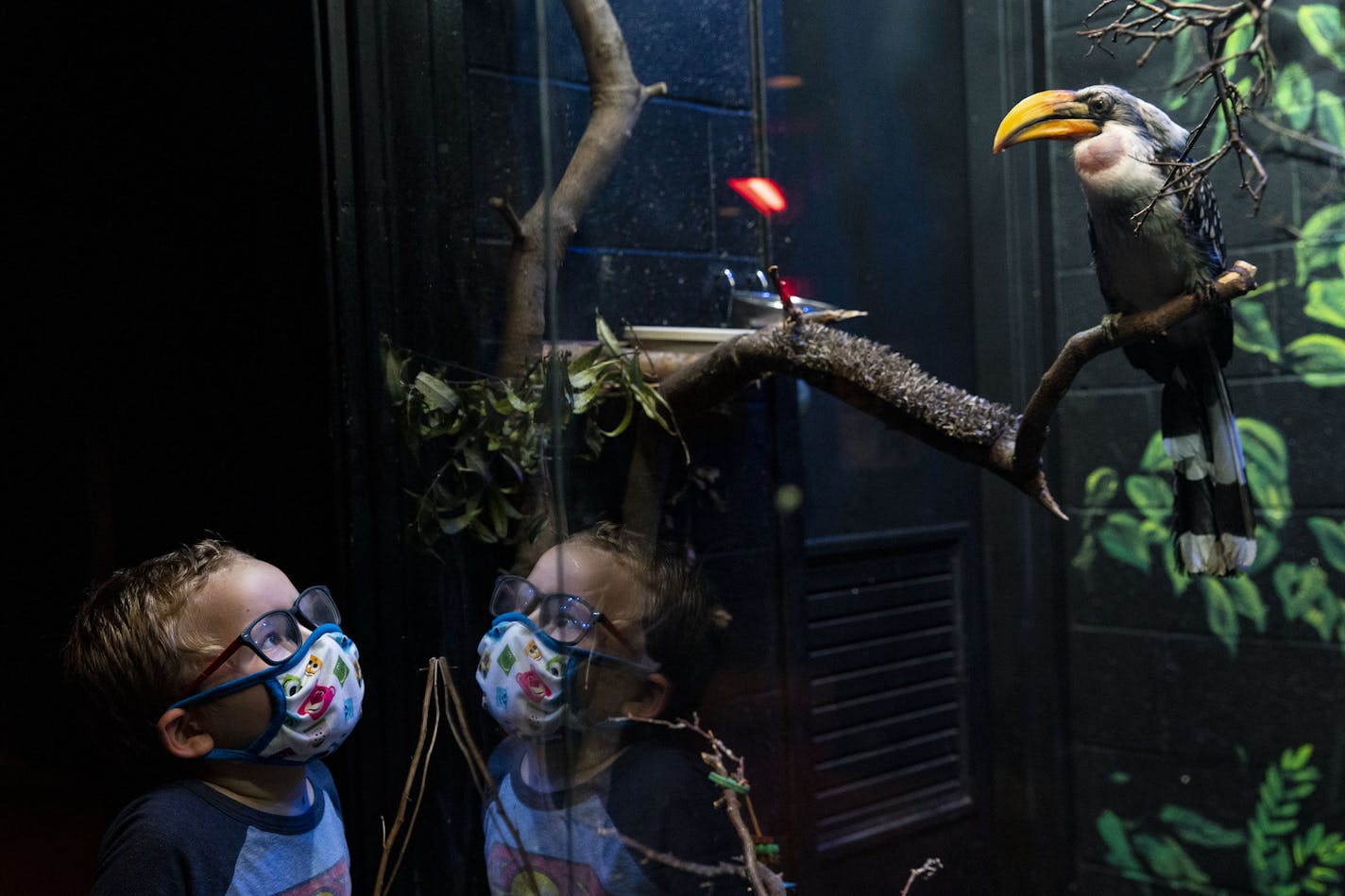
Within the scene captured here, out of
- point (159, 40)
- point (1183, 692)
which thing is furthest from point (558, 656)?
point (159, 40)

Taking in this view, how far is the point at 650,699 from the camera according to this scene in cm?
125

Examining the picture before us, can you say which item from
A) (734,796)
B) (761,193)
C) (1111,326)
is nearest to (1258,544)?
(1111,326)

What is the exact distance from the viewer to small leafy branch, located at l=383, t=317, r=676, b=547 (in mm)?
1315

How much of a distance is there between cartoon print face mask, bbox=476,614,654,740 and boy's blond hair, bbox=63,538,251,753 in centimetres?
30

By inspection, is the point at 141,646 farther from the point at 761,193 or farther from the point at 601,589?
the point at 761,193

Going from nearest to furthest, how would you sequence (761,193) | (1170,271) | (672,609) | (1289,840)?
(1170,271), (1289,840), (672,609), (761,193)

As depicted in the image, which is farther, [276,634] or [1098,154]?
[276,634]

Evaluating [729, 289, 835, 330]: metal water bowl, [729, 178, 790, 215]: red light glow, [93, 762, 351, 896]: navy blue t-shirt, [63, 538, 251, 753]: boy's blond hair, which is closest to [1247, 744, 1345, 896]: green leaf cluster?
[729, 289, 835, 330]: metal water bowl

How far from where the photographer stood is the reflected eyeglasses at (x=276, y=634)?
1.15 metres

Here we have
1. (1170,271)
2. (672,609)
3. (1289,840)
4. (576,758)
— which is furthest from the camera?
(672,609)

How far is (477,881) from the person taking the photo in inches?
54.2

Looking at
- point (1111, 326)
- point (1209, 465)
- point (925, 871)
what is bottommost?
point (925, 871)

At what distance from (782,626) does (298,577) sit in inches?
25.7

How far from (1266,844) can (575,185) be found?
1.00 m
